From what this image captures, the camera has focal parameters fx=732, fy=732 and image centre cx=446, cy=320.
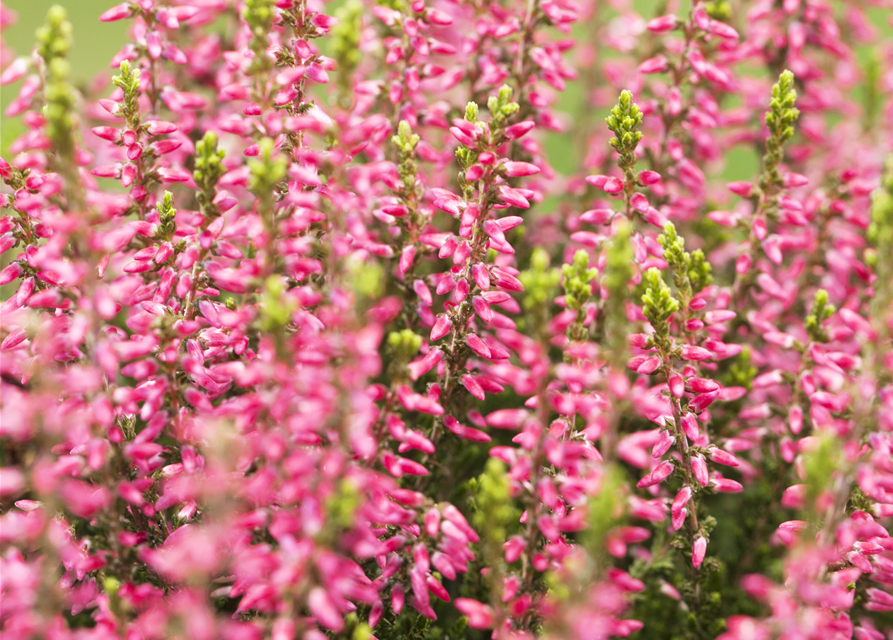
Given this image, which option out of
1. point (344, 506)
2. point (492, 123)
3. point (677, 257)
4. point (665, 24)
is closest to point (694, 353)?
point (677, 257)

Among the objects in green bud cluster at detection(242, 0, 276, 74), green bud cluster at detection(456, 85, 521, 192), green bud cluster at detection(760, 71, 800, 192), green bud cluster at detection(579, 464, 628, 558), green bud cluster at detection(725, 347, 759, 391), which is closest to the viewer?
green bud cluster at detection(579, 464, 628, 558)

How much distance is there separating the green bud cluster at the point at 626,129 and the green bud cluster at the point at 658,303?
1.19 feet

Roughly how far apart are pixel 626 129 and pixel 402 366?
853 millimetres

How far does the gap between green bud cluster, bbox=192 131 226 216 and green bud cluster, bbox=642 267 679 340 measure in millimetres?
908

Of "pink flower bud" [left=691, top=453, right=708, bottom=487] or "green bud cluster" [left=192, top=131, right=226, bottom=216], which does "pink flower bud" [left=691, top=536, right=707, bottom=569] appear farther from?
"green bud cluster" [left=192, top=131, right=226, bottom=216]

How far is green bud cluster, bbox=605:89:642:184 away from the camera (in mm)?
1708

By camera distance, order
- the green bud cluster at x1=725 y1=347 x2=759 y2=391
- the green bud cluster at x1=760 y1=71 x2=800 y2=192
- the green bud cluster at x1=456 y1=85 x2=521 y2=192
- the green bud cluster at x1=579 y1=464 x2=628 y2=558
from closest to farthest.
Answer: the green bud cluster at x1=579 y1=464 x2=628 y2=558 < the green bud cluster at x1=456 y1=85 x2=521 y2=192 < the green bud cluster at x1=760 y1=71 x2=800 y2=192 < the green bud cluster at x1=725 y1=347 x2=759 y2=391

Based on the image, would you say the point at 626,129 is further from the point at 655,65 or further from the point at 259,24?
the point at 259,24

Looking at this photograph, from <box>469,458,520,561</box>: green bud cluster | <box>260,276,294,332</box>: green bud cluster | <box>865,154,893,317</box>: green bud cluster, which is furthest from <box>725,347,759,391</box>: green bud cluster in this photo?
<box>260,276,294,332</box>: green bud cluster

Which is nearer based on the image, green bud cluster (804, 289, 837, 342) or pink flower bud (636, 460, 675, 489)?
pink flower bud (636, 460, 675, 489)

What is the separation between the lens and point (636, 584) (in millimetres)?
1226

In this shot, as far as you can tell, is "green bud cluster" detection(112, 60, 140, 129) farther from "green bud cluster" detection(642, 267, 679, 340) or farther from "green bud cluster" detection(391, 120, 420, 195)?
"green bud cluster" detection(642, 267, 679, 340)

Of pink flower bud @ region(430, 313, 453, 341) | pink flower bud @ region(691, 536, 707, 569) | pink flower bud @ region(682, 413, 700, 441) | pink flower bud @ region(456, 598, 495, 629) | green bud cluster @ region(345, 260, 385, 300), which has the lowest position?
pink flower bud @ region(691, 536, 707, 569)

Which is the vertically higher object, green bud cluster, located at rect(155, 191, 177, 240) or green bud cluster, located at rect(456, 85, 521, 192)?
green bud cluster, located at rect(456, 85, 521, 192)
